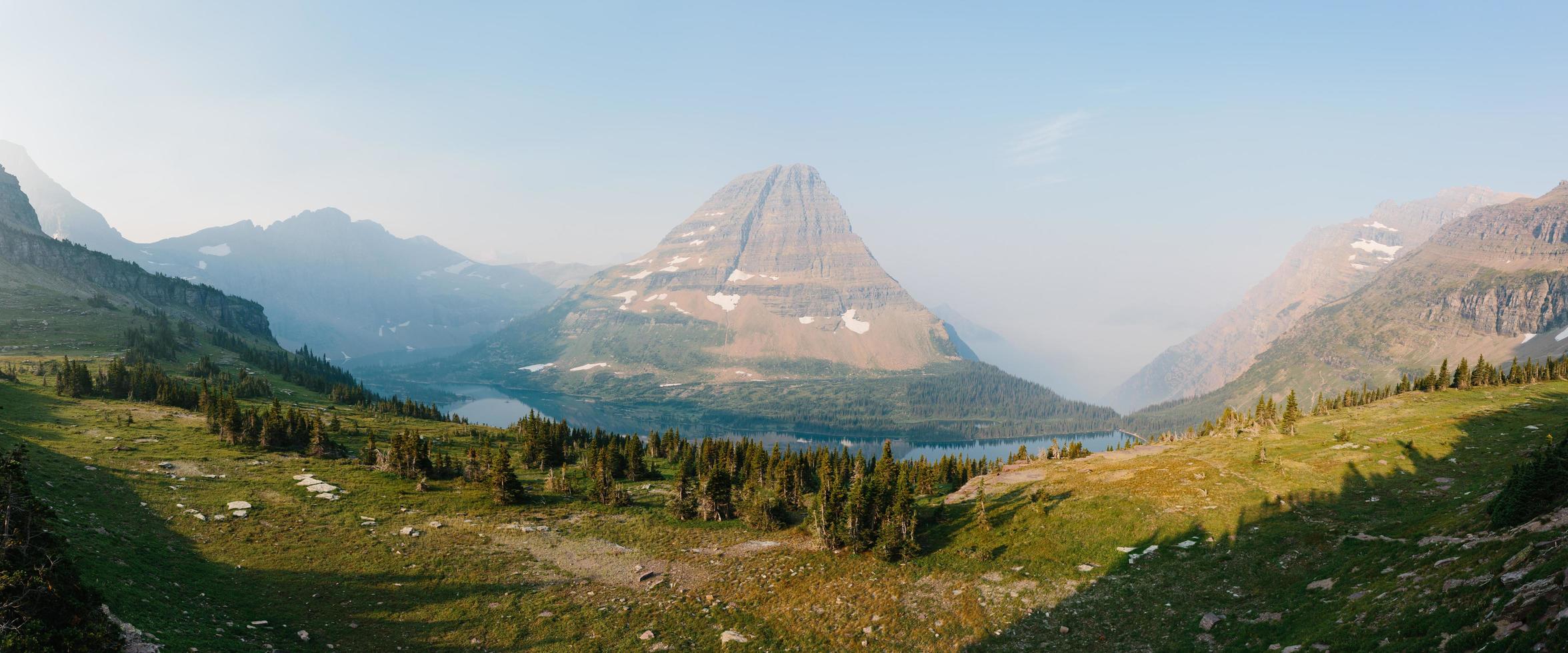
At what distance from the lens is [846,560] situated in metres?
46.3

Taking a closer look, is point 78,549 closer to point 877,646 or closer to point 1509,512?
point 877,646

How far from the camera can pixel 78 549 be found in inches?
1193

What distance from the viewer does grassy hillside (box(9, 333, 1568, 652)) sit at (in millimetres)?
27219

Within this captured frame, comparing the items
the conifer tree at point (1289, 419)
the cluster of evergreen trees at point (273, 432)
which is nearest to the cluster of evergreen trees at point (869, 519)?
the conifer tree at point (1289, 419)

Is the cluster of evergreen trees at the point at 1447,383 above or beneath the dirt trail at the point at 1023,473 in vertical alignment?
above

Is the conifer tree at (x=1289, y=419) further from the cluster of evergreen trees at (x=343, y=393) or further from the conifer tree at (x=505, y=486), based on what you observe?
the cluster of evergreen trees at (x=343, y=393)

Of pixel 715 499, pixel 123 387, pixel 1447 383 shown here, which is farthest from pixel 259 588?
pixel 1447 383

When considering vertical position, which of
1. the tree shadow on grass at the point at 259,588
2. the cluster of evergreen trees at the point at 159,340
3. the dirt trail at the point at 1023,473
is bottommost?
the dirt trail at the point at 1023,473

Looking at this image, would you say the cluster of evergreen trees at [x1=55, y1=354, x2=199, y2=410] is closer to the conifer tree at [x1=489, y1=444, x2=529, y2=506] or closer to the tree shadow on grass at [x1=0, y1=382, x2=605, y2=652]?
the tree shadow on grass at [x1=0, y1=382, x2=605, y2=652]

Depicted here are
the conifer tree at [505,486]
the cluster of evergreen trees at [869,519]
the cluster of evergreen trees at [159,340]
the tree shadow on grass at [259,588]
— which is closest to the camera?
the tree shadow on grass at [259,588]

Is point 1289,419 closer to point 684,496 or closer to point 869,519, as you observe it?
point 869,519

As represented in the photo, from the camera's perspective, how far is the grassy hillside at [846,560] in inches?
1072

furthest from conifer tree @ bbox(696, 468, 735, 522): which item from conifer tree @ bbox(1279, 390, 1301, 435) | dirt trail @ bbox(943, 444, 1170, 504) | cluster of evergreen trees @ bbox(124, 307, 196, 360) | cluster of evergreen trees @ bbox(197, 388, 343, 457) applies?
cluster of evergreen trees @ bbox(124, 307, 196, 360)

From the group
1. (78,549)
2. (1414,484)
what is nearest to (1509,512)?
(1414,484)
